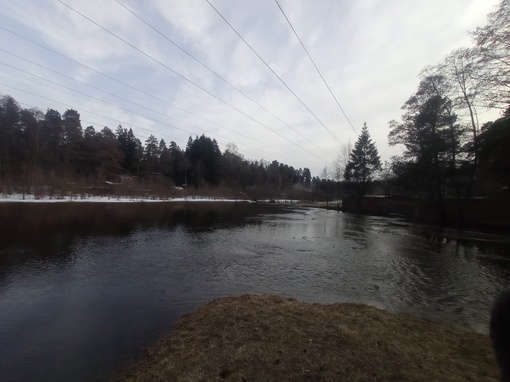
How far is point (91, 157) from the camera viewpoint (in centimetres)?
6162

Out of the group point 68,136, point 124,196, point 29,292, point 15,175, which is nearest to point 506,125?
point 29,292

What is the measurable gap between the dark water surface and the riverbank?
1097 mm

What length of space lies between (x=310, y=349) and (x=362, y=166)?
60.9 metres

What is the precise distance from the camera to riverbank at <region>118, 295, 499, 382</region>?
3.79 m

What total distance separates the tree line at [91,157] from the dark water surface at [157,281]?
3159cm

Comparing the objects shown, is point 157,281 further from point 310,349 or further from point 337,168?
point 337,168

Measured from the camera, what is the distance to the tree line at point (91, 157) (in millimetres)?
45938

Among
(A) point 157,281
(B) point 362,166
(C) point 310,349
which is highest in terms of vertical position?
(B) point 362,166

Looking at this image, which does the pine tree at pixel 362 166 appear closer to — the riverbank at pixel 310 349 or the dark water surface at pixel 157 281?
the dark water surface at pixel 157 281

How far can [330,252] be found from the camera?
50.4 ft

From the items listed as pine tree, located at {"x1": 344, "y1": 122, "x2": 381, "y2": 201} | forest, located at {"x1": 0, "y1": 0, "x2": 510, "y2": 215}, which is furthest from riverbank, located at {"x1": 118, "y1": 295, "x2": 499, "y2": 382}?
pine tree, located at {"x1": 344, "y1": 122, "x2": 381, "y2": 201}

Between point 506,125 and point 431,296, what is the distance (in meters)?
17.9

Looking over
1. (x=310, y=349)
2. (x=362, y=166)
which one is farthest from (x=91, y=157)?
(x=310, y=349)

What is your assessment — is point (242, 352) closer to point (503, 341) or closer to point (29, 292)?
point (503, 341)
